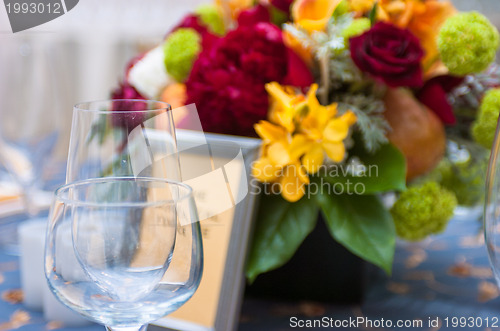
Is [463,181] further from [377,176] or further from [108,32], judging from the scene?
[108,32]

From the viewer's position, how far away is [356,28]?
677 millimetres

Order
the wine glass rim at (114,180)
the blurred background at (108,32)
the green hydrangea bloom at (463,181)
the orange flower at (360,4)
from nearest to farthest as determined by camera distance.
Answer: the wine glass rim at (114,180) → the orange flower at (360,4) → the green hydrangea bloom at (463,181) → the blurred background at (108,32)

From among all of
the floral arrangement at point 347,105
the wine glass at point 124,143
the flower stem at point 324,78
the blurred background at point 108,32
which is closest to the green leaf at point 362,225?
the floral arrangement at point 347,105

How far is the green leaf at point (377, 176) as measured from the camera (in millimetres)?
Result: 608

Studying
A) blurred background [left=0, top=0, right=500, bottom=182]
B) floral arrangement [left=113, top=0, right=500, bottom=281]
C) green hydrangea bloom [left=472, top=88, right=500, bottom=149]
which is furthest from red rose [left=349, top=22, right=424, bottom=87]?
blurred background [left=0, top=0, right=500, bottom=182]

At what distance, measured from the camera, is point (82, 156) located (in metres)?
0.47

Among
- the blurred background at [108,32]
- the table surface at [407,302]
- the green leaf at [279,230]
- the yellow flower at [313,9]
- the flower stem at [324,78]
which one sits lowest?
the blurred background at [108,32]

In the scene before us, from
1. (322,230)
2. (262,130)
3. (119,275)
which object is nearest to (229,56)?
(262,130)

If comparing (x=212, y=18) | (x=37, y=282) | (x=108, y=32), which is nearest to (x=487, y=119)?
(x=212, y=18)

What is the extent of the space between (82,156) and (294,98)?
0.23 meters

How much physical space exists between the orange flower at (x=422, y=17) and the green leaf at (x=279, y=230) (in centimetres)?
26

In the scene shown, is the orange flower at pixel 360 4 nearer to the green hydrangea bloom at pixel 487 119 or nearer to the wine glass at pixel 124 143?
the green hydrangea bloom at pixel 487 119

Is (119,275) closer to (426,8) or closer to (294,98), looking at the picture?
(294,98)

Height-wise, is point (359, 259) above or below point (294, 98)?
below
